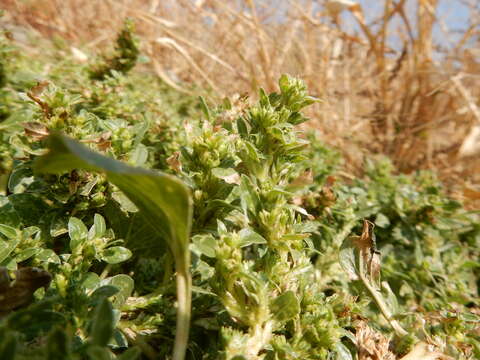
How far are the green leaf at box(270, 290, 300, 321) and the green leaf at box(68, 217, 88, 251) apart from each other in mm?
385

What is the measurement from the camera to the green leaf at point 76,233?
728 mm

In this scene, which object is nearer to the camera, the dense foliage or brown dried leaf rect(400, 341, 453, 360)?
the dense foliage

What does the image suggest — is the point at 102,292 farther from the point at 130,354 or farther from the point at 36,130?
the point at 36,130

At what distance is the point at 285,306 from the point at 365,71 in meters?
2.51

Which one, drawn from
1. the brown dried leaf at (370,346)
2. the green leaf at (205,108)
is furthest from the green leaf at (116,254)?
the brown dried leaf at (370,346)

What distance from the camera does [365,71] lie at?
282 centimetres

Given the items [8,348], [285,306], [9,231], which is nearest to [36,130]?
[9,231]

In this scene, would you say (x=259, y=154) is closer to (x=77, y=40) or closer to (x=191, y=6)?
(x=191, y=6)

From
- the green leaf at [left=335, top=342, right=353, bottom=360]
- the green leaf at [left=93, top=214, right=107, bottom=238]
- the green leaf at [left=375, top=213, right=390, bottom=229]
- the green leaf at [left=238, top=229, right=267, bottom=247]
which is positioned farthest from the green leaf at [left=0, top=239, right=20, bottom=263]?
the green leaf at [left=375, top=213, right=390, bottom=229]

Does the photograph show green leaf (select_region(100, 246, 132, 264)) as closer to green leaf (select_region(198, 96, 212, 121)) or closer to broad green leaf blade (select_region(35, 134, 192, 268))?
broad green leaf blade (select_region(35, 134, 192, 268))

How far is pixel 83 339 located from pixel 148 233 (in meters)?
0.29

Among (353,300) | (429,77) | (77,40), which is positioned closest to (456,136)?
(429,77)

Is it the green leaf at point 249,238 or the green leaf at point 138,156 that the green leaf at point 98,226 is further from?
the green leaf at point 249,238

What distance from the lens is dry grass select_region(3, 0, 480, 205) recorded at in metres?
2.37
